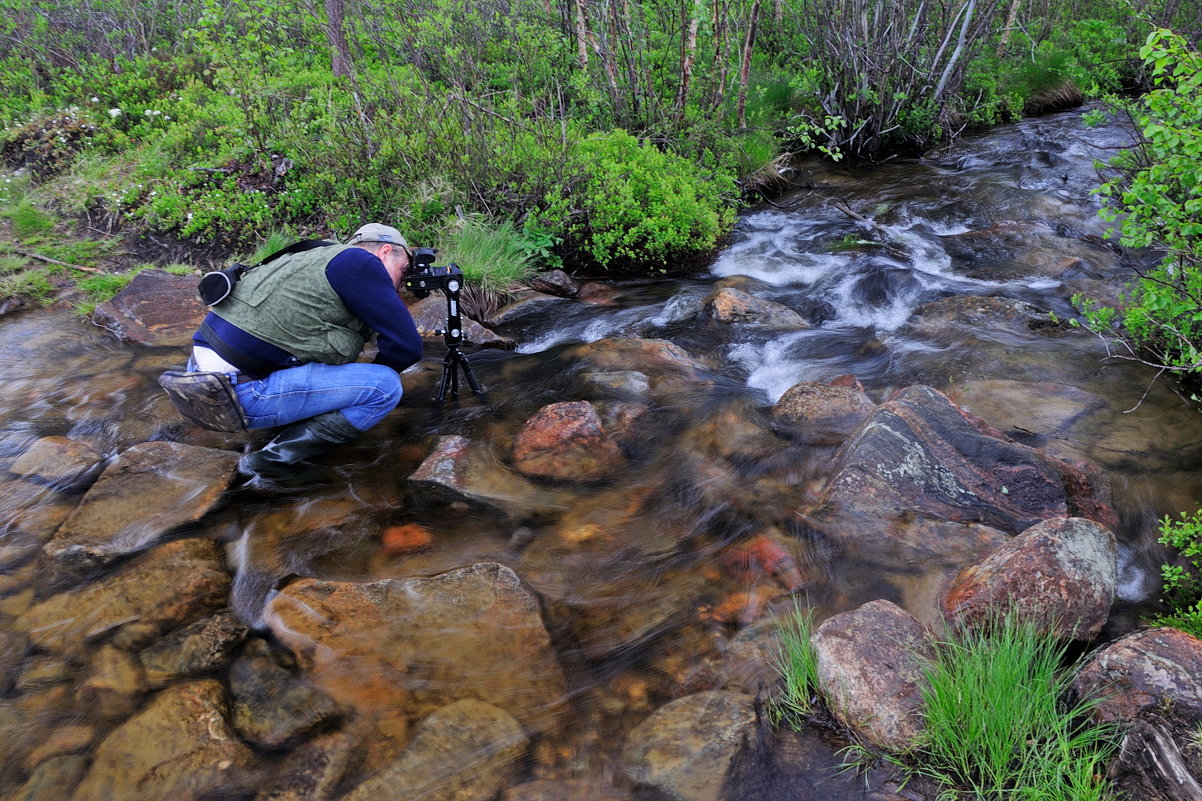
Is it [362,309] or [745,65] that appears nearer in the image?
[362,309]

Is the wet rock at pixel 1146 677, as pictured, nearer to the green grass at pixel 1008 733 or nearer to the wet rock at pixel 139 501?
the green grass at pixel 1008 733

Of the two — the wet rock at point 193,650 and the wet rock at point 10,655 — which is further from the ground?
the wet rock at point 10,655

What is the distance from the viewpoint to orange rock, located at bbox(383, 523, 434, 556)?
409 centimetres

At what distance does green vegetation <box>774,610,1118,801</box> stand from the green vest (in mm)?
3612

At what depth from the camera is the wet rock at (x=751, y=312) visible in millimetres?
6863

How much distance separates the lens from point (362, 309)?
4.18 metres

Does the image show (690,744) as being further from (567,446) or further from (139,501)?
(139,501)

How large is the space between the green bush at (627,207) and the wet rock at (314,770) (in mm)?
5591

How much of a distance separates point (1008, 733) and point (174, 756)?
3329 millimetres

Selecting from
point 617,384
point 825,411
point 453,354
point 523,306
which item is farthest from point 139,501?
point 825,411

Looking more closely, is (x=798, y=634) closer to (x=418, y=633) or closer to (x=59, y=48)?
(x=418, y=633)

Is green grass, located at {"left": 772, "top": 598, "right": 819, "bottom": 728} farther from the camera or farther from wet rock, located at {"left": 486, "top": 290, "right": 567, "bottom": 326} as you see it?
wet rock, located at {"left": 486, "top": 290, "right": 567, "bottom": 326}

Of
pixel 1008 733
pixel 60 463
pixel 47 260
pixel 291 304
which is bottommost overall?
pixel 60 463

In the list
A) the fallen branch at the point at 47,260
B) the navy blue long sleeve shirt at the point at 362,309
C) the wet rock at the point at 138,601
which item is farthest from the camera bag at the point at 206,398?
the fallen branch at the point at 47,260
